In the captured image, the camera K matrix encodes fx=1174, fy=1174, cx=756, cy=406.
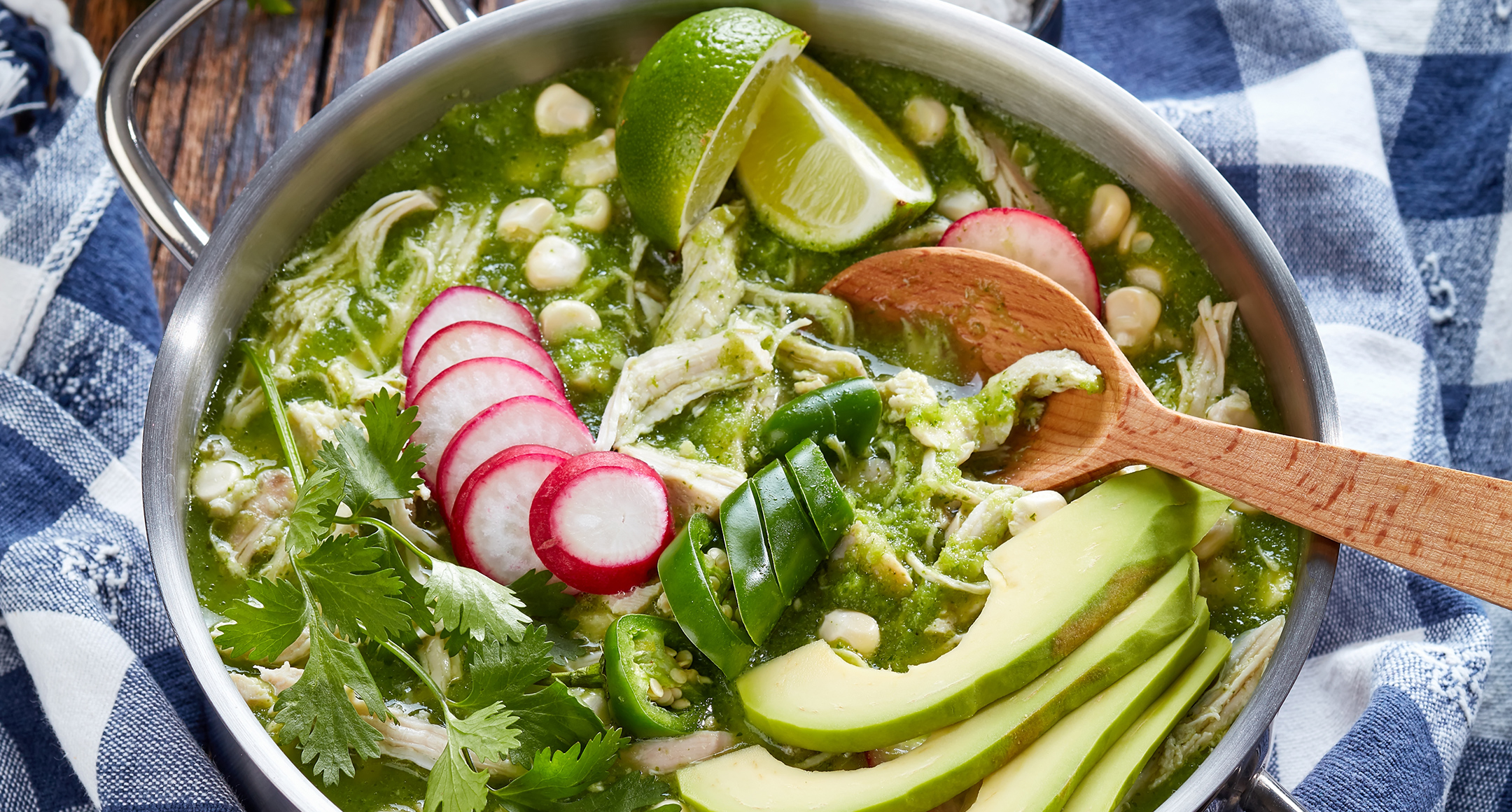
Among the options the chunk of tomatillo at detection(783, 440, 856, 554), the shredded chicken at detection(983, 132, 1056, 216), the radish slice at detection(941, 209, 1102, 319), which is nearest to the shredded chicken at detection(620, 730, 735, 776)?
the chunk of tomatillo at detection(783, 440, 856, 554)

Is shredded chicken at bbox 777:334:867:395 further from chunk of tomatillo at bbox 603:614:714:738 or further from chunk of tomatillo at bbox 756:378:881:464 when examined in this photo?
chunk of tomatillo at bbox 603:614:714:738

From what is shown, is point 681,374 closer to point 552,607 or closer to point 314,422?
point 552,607

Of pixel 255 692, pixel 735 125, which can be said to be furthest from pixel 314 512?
pixel 735 125

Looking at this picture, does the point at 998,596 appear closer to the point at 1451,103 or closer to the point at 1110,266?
the point at 1110,266

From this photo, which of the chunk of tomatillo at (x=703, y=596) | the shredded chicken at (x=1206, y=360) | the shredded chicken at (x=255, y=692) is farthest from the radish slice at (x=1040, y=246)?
the shredded chicken at (x=255, y=692)

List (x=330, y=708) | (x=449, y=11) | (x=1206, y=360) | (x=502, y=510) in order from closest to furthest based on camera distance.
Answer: (x=330, y=708) < (x=502, y=510) < (x=1206, y=360) < (x=449, y=11)

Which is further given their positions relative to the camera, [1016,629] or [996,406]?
[996,406]

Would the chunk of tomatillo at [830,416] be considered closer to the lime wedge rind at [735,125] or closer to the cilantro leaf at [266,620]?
the lime wedge rind at [735,125]
